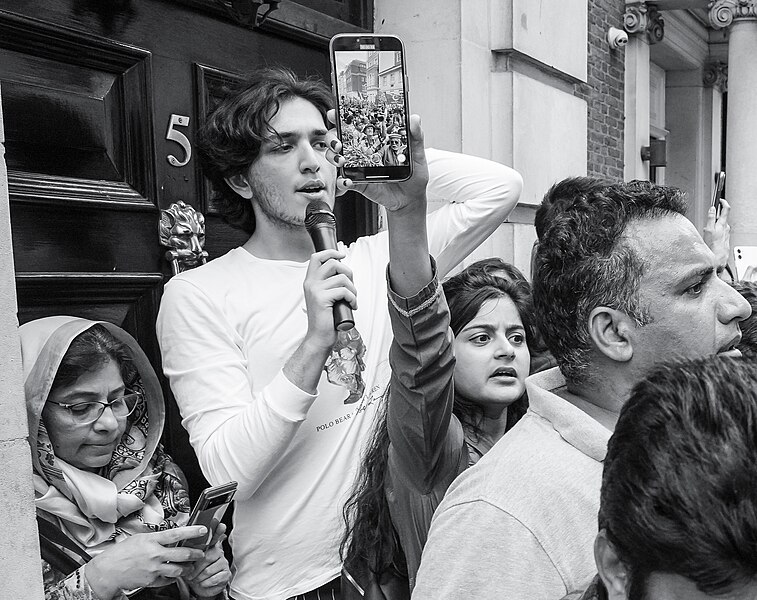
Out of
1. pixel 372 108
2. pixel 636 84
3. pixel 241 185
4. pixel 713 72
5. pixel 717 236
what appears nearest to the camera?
pixel 372 108

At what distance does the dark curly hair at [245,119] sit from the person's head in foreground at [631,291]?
43.4 inches

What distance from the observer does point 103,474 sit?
2.24 meters

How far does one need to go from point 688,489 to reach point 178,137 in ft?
7.75

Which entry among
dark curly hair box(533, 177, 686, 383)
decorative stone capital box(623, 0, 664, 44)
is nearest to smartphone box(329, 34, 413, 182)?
dark curly hair box(533, 177, 686, 383)

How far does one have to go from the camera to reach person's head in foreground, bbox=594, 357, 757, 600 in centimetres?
94

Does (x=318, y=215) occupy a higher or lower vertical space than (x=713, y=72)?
lower

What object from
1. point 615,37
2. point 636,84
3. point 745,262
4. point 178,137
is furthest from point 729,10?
point 178,137

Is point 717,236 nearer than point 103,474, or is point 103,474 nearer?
point 103,474

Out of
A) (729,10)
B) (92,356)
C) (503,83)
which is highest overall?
(729,10)

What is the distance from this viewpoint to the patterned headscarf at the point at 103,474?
2107 mm

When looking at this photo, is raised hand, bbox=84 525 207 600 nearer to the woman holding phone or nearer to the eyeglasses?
the woman holding phone

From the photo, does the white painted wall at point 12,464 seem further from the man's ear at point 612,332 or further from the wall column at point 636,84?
the wall column at point 636,84

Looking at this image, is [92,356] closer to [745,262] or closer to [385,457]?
[385,457]

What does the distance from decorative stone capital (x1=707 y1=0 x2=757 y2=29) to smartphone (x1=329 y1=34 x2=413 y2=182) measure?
7231 mm
